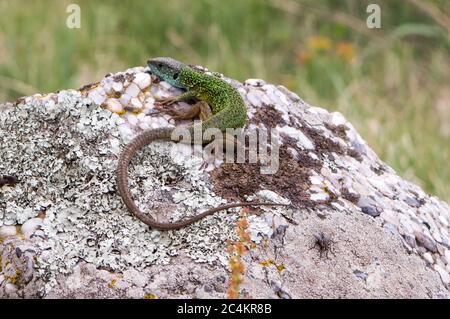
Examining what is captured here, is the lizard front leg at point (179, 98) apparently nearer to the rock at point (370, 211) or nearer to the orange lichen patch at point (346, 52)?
the rock at point (370, 211)

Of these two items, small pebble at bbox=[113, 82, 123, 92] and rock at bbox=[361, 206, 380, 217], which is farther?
small pebble at bbox=[113, 82, 123, 92]

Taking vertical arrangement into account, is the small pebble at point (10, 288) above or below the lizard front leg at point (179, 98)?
below

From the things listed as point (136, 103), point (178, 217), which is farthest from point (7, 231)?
point (136, 103)

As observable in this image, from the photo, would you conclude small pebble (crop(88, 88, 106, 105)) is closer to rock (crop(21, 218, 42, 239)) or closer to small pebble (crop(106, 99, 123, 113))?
small pebble (crop(106, 99, 123, 113))

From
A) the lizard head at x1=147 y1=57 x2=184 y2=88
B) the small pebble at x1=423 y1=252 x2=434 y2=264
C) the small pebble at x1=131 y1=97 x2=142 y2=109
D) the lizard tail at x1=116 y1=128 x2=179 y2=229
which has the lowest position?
the small pebble at x1=423 y1=252 x2=434 y2=264

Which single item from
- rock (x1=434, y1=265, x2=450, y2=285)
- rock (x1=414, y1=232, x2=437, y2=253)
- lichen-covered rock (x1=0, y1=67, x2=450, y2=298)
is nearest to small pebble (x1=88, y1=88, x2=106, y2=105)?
lichen-covered rock (x1=0, y1=67, x2=450, y2=298)

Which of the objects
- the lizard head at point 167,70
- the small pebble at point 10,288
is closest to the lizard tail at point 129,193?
the small pebble at point 10,288

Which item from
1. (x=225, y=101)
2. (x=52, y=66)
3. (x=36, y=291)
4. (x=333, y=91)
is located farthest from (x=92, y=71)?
(x=36, y=291)

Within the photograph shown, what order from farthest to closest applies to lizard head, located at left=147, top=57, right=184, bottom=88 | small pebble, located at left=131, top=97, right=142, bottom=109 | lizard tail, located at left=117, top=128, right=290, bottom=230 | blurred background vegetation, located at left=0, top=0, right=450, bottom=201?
1. blurred background vegetation, located at left=0, top=0, right=450, bottom=201
2. lizard head, located at left=147, top=57, right=184, bottom=88
3. small pebble, located at left=131, top=97, right=142, bottom=109
4. lizard tail, located at left=117, top=128, right=290, bottom=230
